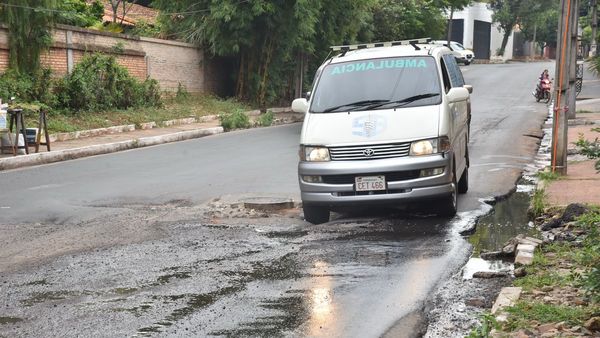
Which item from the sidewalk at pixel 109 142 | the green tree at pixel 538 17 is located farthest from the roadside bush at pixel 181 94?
the green tree at pixel 538 17

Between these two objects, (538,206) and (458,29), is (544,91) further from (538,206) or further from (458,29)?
(458,29)

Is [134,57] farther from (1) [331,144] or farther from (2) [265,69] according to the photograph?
(1) [331,144]

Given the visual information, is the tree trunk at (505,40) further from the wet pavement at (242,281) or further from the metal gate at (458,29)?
the wet pavement at (242,281)

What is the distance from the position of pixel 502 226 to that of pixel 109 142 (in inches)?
507

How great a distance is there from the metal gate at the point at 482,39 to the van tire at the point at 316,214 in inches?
2448

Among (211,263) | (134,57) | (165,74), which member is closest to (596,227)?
(211,263)

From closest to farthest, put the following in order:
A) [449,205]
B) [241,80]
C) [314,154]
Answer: [314,154] → [449,205] → [241,80]

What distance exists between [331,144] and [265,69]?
22.9 meters

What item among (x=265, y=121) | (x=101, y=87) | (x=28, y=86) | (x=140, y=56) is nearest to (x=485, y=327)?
(x=28, y=86)

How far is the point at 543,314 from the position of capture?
5145 millimetres

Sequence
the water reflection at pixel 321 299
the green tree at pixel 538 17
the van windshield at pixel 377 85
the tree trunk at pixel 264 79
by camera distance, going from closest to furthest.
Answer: the water reflection at pixel 321 299 → the van windshield at pixel 377 85 → the tree trunk at pixel 264 79 → the green tree at pixel 538 17

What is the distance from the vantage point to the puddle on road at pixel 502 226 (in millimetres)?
8016

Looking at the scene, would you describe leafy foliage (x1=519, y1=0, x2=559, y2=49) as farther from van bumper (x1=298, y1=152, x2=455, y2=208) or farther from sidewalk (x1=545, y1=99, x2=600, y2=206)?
van bumper (x1=298, y1=152, x2=455, y2=208)

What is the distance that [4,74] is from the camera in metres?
19.5
